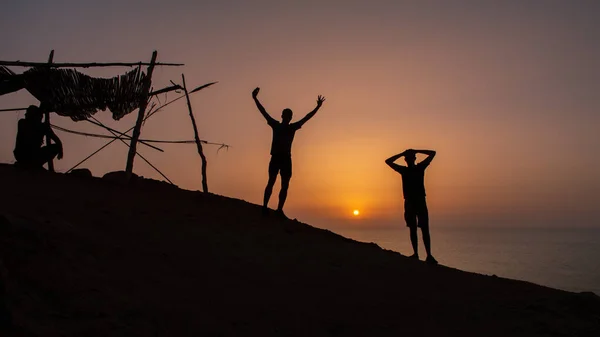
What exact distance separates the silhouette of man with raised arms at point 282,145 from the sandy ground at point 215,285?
0.95 meters

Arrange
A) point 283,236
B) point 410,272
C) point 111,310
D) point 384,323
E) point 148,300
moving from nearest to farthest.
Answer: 1. point 111,310
2. point 148,300
3. point 384,323
4. point 410,272
5. point 283,236

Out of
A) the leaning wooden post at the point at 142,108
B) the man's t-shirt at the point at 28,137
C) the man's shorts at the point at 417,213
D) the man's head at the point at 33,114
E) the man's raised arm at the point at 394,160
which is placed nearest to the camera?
the man's shorts at the point at 417,213

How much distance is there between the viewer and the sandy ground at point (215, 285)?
491 cm

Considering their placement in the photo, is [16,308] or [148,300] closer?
[16,308]

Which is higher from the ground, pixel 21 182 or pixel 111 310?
pixel 21 182

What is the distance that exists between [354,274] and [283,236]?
5.78ft

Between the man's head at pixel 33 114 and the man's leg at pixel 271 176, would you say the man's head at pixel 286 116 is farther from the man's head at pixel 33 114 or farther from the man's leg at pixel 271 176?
the man's head at pixel 33 114

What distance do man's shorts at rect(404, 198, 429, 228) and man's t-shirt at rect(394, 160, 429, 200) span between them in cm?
8

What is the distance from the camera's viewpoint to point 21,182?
8.91 meters

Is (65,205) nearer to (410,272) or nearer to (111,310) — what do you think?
(111,310)

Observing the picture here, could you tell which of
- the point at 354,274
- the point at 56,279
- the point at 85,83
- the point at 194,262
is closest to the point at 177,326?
the point at 56,279

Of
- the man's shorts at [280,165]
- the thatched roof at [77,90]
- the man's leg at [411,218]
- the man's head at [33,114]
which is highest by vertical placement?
the thatched roof at [77,90]

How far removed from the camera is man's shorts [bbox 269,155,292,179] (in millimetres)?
9656

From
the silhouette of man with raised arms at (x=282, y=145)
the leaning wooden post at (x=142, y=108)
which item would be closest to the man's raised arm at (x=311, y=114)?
the silhouette of man with raised arms at (x=282, y=145)
